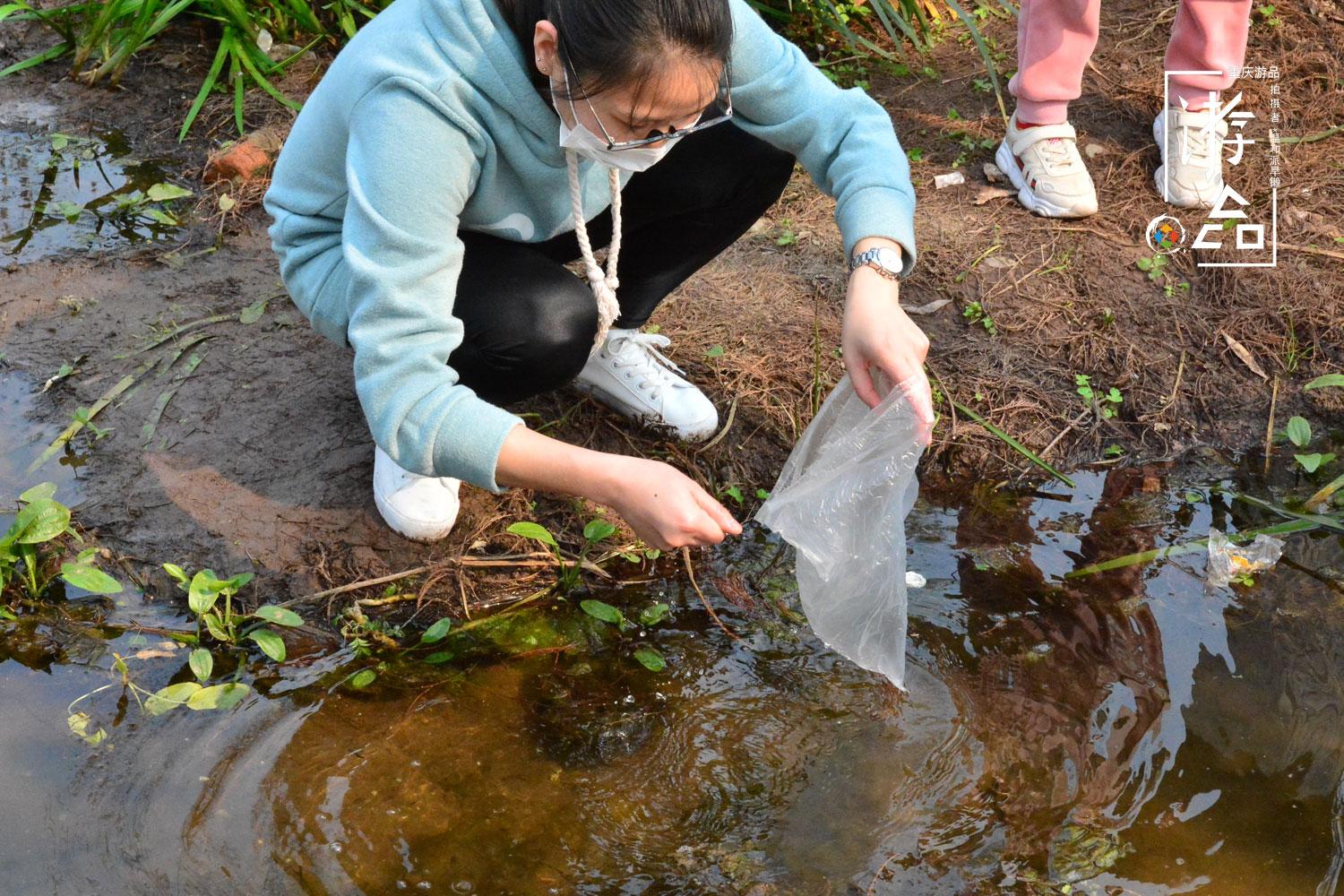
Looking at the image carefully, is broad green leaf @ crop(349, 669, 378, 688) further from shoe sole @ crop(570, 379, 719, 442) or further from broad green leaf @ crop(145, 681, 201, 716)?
shoe sole @ crop(570, 379, 719, 442)

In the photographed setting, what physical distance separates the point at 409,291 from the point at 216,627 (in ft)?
2.64

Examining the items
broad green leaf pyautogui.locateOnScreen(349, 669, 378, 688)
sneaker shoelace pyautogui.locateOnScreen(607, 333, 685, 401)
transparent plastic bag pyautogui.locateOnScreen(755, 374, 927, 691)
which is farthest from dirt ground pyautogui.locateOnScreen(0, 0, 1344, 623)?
transparent plastic bag pyautogui.locateOnScreen(755, 374, 927, 691)

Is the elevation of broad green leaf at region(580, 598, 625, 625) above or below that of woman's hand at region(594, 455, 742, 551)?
below

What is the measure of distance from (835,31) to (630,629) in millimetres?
2619

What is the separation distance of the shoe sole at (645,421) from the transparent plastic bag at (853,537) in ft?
1.85

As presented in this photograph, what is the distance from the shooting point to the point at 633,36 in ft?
4.79

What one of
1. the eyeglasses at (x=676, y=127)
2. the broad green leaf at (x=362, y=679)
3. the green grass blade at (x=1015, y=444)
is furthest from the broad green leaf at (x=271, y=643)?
the green grass blade at (x=1015, y=444)

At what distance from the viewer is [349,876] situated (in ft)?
5.54

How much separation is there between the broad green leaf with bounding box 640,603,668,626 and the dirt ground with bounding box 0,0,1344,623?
24cm

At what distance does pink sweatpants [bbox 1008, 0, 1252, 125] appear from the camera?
311 cm

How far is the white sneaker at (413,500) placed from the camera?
7.12 feet

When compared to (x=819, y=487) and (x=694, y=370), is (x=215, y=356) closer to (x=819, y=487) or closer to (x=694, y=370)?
(x=694, y=370)

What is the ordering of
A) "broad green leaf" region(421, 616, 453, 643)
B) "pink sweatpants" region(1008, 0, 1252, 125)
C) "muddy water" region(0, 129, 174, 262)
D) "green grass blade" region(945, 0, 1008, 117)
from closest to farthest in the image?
"broad green leaf" region(421, 616, 453, 643) → "muddy water" region(0, 129, 174, 262) → "pink sweatpants" region(1008, 0, 1252, 125) → "green grass blade" region(945, 0, 1008, 117)

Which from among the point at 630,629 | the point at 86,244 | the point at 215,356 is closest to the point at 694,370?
the point at 630,629
